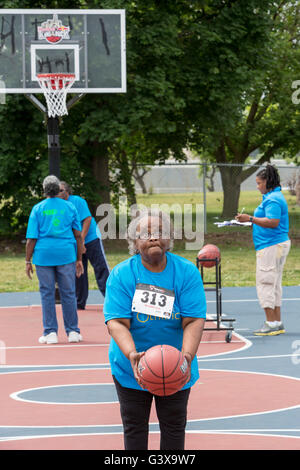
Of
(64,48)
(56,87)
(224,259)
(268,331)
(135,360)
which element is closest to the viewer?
(135,360)

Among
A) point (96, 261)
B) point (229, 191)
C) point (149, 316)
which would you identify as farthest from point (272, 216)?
point (229, 191)

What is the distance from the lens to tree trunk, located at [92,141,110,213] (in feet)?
83.9

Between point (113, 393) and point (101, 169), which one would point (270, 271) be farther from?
point (101, 169)

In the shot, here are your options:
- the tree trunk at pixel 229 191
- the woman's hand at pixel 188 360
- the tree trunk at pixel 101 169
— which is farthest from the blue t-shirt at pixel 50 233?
the tree trunk at pixel 229 191

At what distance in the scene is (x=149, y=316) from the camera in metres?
4.66

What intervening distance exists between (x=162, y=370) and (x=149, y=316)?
0.36m

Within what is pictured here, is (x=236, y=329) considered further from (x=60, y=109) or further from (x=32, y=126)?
(x=32, y=126)

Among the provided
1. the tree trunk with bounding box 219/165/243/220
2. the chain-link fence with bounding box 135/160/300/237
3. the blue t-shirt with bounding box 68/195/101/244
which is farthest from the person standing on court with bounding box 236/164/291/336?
the tree trunk with bounding box 219/165/243/220

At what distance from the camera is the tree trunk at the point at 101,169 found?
25.6 metres

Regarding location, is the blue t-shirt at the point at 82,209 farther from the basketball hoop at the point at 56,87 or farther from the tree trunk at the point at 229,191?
the tree trunk at the point at 229,191

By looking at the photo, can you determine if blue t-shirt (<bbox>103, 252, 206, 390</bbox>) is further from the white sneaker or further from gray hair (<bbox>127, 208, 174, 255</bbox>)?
the white sneaker

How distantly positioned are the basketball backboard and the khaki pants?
19.8ft

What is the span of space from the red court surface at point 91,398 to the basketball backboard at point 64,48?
6.01m

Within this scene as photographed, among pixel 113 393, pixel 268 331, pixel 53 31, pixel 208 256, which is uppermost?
pixel 53 31
